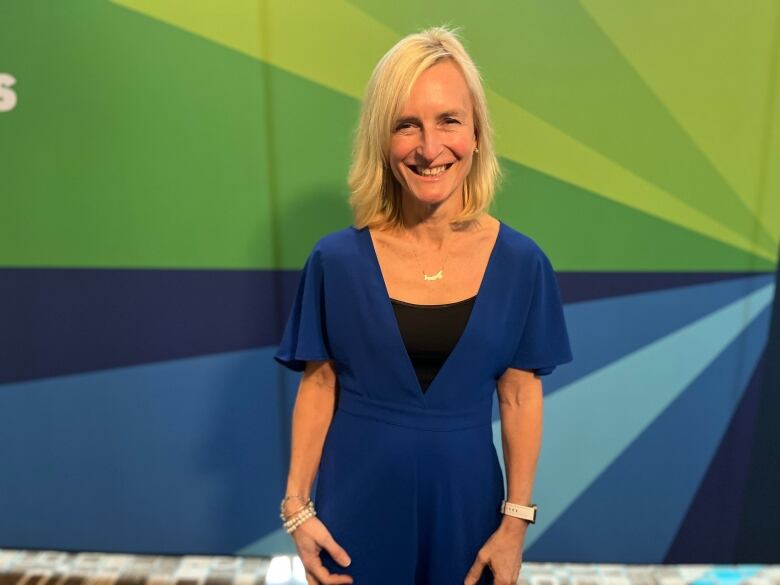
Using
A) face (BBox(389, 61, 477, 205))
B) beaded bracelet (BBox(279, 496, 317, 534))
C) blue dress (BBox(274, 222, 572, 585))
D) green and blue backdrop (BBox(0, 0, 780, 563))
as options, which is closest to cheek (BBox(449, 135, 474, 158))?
face (BBox(389, 61, 477, 205))

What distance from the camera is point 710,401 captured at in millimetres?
1741

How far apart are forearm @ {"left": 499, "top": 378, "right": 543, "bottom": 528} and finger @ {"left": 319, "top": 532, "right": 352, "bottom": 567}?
1.04ft

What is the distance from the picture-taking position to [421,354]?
1.02 metres

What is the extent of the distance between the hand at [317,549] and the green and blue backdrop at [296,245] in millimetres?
682

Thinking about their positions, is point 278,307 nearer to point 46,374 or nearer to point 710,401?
point 46,374

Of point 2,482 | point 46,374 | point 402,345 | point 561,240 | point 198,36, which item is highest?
point 198,36

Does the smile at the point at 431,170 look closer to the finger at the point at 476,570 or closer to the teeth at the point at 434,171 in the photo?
the teeth at the point at 434,171

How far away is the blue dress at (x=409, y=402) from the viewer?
103 centimetres

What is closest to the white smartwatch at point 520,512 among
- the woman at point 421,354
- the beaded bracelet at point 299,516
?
the woman at point 421,354

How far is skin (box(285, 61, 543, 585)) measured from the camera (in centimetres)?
96

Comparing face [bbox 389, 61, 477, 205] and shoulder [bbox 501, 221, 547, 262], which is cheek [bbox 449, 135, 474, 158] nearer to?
face [bbox 389, 61, 477, 205]

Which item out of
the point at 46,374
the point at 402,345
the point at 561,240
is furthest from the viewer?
the point at 46,374

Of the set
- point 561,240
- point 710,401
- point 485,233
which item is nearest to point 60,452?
point 485,233

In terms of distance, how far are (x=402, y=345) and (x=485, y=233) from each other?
275mm
